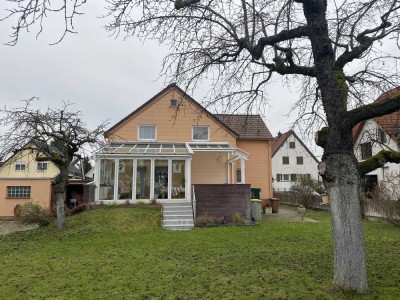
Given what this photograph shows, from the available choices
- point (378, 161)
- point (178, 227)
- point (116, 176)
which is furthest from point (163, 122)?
point (378, 161)

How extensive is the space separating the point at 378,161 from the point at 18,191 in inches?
1097

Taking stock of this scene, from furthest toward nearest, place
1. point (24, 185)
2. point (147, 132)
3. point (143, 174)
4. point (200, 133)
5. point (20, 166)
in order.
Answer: point (20, 166) < point (24, 185) < point (200, 133) < point (147, 132) < point (143, 174)

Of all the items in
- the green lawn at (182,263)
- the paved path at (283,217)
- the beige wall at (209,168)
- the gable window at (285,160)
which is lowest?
the green lawn at (182,263)

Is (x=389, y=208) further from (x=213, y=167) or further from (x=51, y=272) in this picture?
(x=51, y=272)

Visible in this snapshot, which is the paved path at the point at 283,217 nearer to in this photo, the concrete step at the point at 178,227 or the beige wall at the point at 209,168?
the beige wall at the point at 209,168

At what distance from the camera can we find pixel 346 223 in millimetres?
5418

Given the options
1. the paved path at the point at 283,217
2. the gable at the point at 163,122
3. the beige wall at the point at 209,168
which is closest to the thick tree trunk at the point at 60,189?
the gable at the point at 163,122

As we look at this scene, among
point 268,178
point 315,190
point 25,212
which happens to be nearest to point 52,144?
point 25,212

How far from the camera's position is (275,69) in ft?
22.5

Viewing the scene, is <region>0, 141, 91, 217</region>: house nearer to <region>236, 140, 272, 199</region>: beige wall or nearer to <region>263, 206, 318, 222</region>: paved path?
<region>236, 140, 272, 199</region>: beige wall

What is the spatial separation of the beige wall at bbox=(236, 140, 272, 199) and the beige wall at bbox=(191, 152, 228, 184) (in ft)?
4.43

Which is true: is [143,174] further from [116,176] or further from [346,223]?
[346,223]

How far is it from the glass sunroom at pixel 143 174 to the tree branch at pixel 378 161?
12.8 meters

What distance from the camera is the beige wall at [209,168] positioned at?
853 inches
